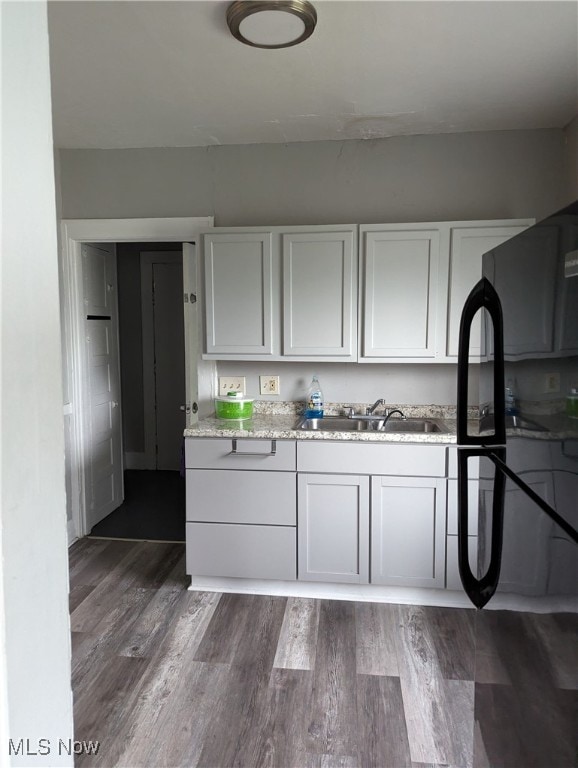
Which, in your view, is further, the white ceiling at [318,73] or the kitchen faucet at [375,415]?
the kitchen faucet at [375,415]

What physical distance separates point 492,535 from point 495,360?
1.21 feet

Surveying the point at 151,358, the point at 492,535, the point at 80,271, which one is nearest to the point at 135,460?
the point at 151,358

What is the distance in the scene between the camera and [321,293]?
294cm

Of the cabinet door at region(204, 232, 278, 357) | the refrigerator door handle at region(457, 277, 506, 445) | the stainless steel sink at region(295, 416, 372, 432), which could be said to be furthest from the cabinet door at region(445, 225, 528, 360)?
the refrigerator door handle at region(457, 277, 506, 445)

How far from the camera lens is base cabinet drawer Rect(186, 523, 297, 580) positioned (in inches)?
109

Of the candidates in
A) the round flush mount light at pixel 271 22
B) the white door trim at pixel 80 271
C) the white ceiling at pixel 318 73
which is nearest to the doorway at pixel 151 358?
the white door trim at pixel 80 271

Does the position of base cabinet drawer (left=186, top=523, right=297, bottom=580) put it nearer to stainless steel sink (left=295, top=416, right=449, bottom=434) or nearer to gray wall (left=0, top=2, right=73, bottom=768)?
stainless steel sink (left=295, top=416, right=449, bottom=434)

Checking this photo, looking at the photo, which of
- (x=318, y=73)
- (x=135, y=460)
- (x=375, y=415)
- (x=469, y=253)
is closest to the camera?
(x=318, y=73)

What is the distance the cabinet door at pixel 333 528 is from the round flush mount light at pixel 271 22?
6.36ft

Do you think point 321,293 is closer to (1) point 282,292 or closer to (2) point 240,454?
(1) point 282,292

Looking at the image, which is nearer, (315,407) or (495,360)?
(495,360)

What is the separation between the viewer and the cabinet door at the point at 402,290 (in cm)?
285

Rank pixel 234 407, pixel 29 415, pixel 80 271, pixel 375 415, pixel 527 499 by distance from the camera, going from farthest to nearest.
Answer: pixel 80 271, pixel 375 415, pixel 234 407, pixel 527 499, pixel 29 415

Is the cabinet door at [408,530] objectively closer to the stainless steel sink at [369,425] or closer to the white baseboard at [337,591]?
the white baseboard at [337,591]
